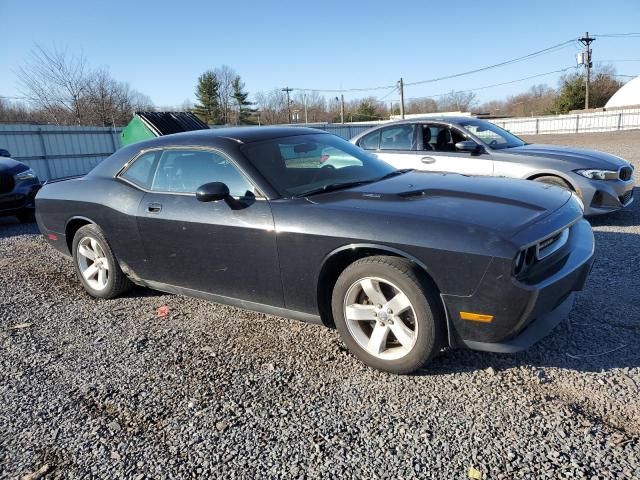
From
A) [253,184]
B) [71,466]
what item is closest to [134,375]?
[71,466]

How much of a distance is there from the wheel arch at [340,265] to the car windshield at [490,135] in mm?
4526

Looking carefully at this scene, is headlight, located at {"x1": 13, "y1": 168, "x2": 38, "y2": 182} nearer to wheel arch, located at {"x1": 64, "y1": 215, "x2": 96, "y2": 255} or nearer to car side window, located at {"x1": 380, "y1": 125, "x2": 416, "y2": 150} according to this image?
wheel arch, located at {"x1": 64, "y1": 215, "x2": 96, "y2": 255}

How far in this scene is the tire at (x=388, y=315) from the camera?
103 inches

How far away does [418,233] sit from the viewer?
2627mm

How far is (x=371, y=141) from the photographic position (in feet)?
24.7

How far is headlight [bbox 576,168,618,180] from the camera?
6.05 m

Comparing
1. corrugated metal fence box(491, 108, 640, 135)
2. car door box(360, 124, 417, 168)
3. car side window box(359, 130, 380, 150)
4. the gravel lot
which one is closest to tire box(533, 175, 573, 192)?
car door box(360, 124, 417, 168)

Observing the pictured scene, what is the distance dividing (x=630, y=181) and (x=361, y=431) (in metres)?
5.86

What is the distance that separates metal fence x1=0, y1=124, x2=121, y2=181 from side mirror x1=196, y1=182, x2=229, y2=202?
1413 centimetres

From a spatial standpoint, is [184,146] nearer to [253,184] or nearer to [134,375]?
[253,184]

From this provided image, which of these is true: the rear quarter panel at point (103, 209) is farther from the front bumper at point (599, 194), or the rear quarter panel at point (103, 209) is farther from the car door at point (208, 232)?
the front bumper at point (599, 194)

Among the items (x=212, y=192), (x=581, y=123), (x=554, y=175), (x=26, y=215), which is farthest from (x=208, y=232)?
(x=581, y=123)

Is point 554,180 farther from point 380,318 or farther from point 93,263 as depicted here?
point 93,263

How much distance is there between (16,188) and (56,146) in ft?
29.0
